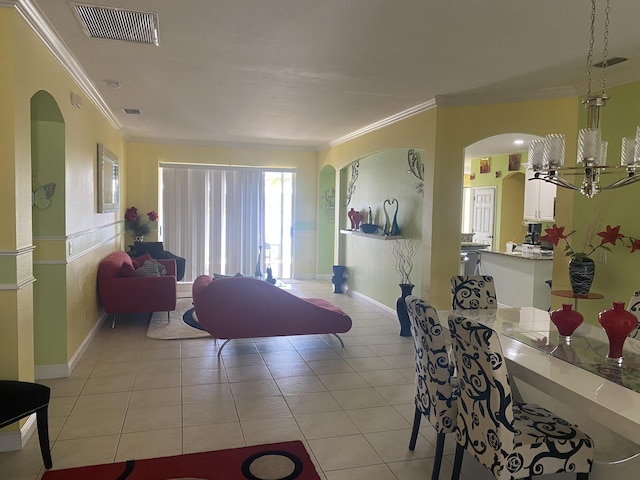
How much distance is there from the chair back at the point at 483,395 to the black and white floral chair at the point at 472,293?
1402mm

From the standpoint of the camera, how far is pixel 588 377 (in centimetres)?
226

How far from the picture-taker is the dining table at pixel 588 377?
1953 millimetres

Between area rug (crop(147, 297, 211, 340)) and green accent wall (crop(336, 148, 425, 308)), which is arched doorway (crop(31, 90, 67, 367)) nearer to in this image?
area rug (crop(147, 297, 211, 340))

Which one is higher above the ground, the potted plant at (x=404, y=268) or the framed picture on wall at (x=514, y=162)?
the framed picture on wall at (x=514, y=162)

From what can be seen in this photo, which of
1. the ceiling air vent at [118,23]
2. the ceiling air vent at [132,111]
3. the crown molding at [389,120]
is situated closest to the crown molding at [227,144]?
the crown molding at [389,120]

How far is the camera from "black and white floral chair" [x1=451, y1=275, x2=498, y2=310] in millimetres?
3780

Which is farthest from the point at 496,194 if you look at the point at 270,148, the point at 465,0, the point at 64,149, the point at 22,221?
the point at 22,221

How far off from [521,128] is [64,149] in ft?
14.3

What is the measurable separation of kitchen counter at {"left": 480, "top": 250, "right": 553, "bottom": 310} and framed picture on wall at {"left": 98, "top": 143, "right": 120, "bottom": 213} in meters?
5.50

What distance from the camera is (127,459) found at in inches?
112

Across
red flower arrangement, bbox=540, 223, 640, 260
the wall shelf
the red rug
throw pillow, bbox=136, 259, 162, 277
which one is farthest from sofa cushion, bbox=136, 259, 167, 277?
red flower arrangement, bbox=540, 223, 640, 260

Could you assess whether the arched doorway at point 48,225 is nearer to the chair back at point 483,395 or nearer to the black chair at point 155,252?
the chair back at point 483,395

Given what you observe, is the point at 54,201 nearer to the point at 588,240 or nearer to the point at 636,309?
the point at 636,309

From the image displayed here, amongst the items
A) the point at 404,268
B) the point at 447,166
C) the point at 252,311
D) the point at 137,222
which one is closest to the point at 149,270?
the point at 252,311
